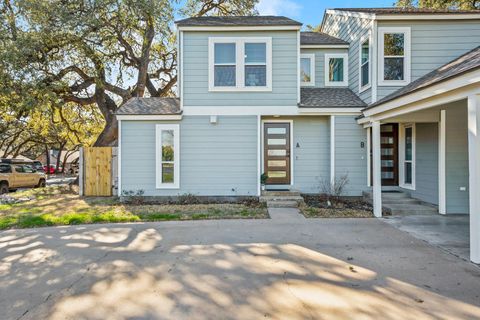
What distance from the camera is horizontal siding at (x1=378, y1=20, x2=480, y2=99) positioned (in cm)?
903

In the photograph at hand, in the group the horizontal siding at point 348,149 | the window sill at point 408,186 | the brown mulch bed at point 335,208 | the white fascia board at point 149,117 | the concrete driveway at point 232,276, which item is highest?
the white fascia board at point 149,117

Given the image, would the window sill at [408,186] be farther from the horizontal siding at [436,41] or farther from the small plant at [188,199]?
the small plant at [188,199]

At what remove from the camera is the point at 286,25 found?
9.38 meters

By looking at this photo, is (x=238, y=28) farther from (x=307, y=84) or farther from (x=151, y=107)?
(x=151, y=107)

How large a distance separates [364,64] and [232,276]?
8.83 m

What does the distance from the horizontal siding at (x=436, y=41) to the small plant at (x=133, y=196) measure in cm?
849

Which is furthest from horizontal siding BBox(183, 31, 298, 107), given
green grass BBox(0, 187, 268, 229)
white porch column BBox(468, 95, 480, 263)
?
white porch column BBox(468, 95, 480, 263)

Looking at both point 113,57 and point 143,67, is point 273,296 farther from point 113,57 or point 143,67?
point 113,57

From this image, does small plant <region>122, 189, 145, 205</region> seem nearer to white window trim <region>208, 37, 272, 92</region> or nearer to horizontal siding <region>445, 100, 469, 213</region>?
white window trim <region>208, 37, 272, 92</region>

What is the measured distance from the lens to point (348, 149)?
9.62m

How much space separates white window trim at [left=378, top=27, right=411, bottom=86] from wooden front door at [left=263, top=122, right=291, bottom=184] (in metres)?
3.36

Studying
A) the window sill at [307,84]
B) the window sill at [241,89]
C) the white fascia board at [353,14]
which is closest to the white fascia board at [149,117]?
the window sill at [241,89]

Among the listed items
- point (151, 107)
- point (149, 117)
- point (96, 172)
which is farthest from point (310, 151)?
point (96, 172)

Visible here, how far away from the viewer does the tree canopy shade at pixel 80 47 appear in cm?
1143
